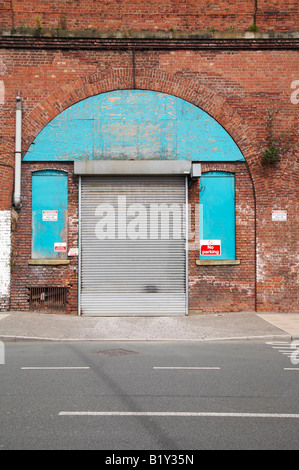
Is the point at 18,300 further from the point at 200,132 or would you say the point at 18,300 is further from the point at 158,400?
the point at 158,400

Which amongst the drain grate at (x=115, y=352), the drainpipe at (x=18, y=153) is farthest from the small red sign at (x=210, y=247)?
the drainpipe at (x=18, y=153)

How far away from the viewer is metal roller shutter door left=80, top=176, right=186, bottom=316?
14438 millimetres

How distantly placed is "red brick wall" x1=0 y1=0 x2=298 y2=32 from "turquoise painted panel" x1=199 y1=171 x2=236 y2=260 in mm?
4741

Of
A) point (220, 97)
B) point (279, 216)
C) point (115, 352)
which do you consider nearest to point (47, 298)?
point (115, 352)

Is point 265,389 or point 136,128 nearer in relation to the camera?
point 265,389

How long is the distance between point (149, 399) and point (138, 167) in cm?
918

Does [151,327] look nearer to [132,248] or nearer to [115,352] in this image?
[132,248]

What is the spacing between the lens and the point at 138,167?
1445 cm

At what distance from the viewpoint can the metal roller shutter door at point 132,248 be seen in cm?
1444

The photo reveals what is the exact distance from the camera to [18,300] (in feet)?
47.6

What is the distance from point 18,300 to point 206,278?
225 inches

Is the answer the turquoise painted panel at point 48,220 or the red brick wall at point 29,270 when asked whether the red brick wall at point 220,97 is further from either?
the turquoise painted panel at point 48,220
